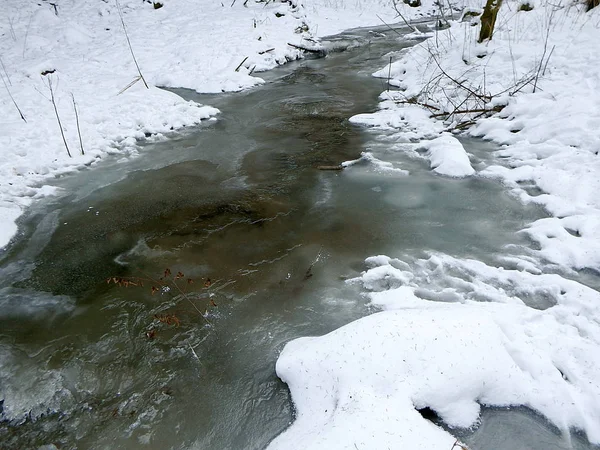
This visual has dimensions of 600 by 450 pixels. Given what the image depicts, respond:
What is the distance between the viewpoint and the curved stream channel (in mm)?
2877

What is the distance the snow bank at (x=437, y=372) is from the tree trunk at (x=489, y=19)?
312 inches

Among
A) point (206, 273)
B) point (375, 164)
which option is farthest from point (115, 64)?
point (206, 273)

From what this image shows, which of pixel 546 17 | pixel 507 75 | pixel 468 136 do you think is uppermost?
pixel 546 17

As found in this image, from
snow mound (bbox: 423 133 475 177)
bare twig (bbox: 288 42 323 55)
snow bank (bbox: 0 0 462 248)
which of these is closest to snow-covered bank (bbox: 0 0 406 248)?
snow bank (bbox: 0 0 462 248)

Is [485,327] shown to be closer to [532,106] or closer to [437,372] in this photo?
[437,372]

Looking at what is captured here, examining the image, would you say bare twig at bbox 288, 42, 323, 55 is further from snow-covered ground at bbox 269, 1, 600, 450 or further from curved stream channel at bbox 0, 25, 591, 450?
snow-covered ground at bbox 269, 1, 600, 450

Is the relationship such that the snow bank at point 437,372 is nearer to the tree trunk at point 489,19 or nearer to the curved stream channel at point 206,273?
the curved stream channel at point 206,273

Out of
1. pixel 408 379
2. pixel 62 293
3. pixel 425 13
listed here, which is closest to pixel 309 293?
pixel 408 379

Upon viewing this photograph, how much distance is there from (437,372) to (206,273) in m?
2.49

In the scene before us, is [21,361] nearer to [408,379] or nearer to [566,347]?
[408,379]

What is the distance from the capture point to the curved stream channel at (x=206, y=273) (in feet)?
9.44

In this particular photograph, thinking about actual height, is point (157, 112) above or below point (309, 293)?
above

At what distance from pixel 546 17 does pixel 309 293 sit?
958 cm

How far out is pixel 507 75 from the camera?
8273 millimetres
